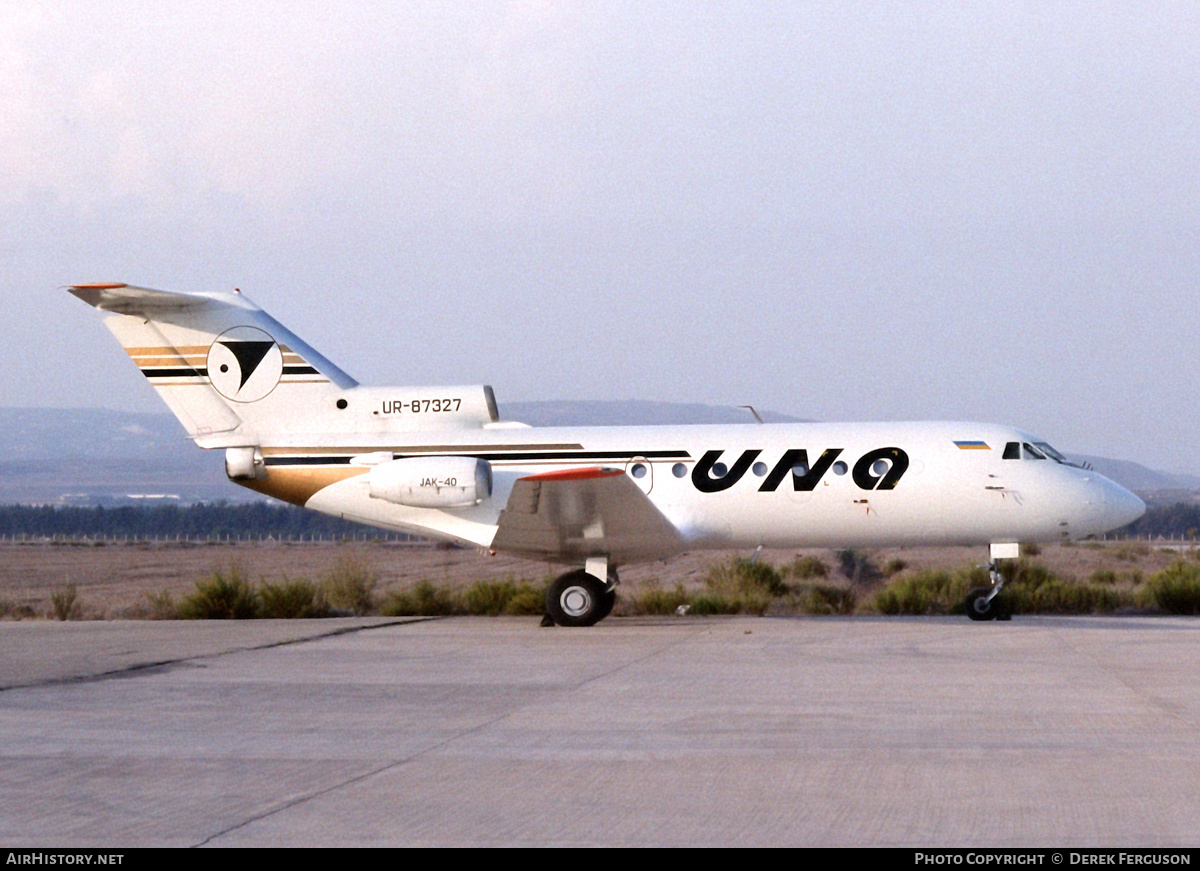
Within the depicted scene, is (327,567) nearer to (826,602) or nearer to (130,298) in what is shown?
(826,602)

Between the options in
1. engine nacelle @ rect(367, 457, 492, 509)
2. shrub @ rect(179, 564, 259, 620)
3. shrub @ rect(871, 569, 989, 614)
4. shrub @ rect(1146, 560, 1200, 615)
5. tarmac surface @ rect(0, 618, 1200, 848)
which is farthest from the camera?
shrub @ rect(871, 569, 989, 614)

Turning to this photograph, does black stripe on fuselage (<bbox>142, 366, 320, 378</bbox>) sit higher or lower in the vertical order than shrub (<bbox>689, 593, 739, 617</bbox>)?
higher

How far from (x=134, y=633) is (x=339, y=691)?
7.38 metres

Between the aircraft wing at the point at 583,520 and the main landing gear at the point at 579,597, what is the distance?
35cm

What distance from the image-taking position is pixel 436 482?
1883 centimetres

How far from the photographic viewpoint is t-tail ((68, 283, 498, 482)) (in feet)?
65.6

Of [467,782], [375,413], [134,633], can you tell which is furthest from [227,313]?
[467,782]

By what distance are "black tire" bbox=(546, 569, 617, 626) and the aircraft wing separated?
520 millimetres

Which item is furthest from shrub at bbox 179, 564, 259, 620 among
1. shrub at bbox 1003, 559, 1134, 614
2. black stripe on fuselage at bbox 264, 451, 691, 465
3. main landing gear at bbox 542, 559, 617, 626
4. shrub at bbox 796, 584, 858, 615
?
shrub at bbox 1003, 559, 1134, 614

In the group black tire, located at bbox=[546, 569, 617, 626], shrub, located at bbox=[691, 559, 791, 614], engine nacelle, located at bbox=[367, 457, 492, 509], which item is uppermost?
engine nacelle, located at bbox=[367, 457, 492, 509]

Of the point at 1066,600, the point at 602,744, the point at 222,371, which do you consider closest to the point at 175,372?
the point at 222,371

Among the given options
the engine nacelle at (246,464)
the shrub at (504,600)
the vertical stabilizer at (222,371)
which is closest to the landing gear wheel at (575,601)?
the shrub at (504,600)

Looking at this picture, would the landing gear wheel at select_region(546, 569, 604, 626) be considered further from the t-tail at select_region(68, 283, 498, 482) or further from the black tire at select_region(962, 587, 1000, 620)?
the black tire at select_region(962, 587, 1000, 620)

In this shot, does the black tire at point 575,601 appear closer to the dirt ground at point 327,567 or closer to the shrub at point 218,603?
the shrub at point 218,603
